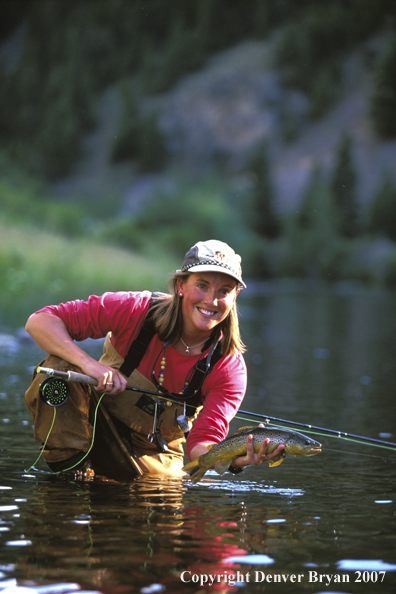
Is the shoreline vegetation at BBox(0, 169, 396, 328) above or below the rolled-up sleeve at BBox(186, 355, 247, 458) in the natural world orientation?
above

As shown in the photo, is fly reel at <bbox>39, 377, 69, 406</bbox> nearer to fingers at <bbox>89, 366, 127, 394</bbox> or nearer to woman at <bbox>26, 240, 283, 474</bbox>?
woman at <bbox>26, 240, 283, 474</bbox>

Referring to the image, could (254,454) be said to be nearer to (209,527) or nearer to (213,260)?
(209,527)

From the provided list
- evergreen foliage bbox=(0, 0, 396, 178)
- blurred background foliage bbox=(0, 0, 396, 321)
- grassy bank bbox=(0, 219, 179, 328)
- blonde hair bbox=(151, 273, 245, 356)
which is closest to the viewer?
Result: blonde hair bbox=(151, 273, 245, 356)

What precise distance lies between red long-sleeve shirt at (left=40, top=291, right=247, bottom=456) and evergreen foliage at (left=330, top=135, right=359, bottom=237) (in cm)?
5179

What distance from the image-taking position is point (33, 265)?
47.0ft

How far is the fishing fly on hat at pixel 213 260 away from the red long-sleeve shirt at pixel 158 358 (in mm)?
388

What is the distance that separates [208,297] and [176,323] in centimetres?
26

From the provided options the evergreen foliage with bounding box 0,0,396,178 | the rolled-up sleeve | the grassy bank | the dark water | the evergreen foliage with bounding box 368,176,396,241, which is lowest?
the dark water

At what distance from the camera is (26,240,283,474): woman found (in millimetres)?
3445

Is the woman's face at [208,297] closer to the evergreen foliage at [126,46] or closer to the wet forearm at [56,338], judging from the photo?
the wet forearm at [56,338]

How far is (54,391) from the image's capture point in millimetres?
3520

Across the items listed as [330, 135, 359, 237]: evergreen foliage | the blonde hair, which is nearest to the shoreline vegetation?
[330, 135, 359, 237]: evergreen foliage

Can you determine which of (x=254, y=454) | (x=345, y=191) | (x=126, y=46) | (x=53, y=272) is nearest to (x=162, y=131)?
(x=345, y=191)

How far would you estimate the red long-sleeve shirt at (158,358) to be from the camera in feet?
11.4
